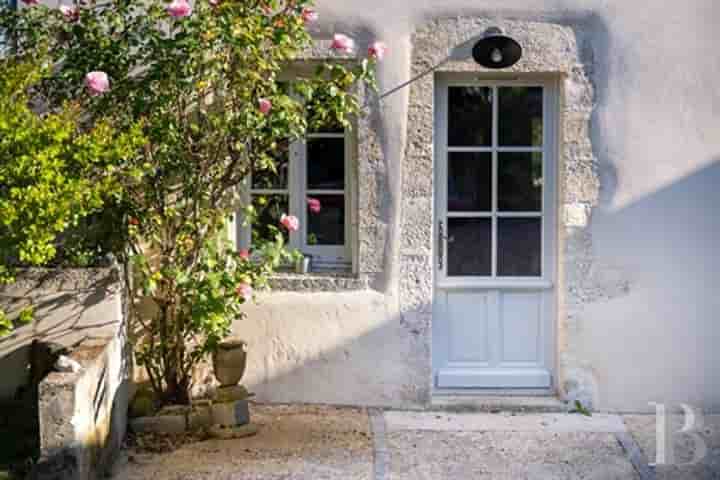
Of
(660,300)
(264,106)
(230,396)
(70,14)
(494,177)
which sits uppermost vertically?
(70,14)

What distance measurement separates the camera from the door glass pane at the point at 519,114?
21.1 ft

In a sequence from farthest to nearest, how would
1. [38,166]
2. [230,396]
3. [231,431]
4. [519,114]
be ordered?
[519,114] < [230,396] < [231,431] < [38,166]

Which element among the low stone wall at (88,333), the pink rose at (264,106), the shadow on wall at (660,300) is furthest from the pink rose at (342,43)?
the shadow on wall at (660,300)

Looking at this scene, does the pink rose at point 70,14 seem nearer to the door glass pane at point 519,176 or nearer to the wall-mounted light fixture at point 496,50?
the wall-mounted light fixture at point 496,50

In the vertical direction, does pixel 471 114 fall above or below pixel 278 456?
above

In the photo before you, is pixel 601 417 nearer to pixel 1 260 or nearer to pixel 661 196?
pixel 661 196

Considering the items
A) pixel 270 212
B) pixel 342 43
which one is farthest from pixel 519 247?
pixel 342 43

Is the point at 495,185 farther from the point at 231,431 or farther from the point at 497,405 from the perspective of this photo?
the point at 231,431

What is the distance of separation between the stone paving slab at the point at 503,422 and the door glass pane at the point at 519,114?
5.98 feet

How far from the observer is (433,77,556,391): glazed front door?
6.43 meters

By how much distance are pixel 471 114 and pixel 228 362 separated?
231 cm

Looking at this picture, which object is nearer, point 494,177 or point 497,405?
point 497,405

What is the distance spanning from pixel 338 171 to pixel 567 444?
231 centimetres

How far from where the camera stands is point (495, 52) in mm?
6141
